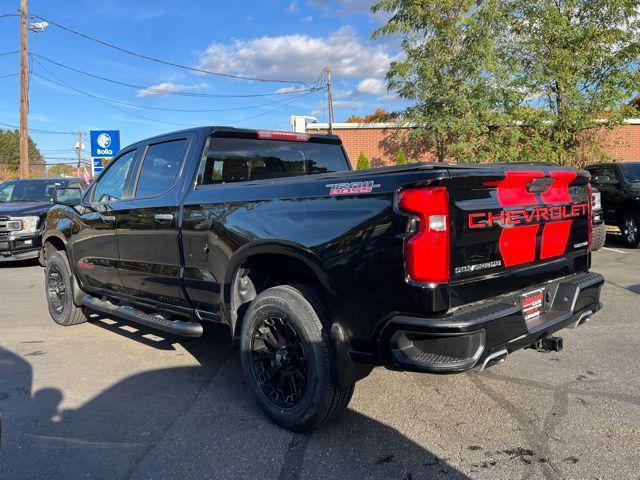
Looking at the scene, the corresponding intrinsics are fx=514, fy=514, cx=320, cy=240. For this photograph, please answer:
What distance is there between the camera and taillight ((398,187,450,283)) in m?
2.56

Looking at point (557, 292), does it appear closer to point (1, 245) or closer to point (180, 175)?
point (180, 175)

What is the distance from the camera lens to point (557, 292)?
3303 millimetres

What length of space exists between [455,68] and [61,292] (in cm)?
1227

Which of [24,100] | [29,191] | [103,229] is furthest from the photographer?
[24,100]

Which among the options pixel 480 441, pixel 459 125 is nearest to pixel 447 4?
pixel 459 125

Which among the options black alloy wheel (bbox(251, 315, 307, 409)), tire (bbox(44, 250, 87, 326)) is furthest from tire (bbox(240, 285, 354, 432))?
tire (bbox(44, 250, 87, 326))

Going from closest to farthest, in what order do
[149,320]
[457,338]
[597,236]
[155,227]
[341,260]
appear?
1. [457,338]
2. [341,260]
3. [155,227]
4. [149,320]
5. [597,236]

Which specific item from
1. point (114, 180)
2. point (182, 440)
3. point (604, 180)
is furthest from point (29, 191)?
point (604, 180)

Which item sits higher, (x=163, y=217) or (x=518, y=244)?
(x=163, y=217)

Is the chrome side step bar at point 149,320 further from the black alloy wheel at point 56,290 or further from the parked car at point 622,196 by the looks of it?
the parked car at point 622,196

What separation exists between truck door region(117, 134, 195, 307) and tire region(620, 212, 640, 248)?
9978mm

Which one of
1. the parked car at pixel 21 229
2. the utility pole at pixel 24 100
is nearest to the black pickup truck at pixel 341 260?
the parked car at pixel 21 229

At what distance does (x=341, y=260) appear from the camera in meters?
2.83

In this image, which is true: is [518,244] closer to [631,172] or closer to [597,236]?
[597,236]
